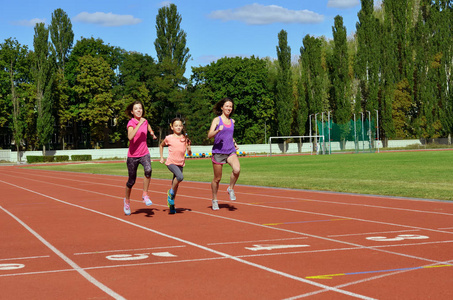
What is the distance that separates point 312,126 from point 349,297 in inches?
2822

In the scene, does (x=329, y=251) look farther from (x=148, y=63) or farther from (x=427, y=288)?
(x=148, y=63)

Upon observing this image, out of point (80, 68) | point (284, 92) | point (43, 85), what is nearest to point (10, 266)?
point (43, 85)

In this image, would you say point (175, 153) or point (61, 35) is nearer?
point (175, 153)

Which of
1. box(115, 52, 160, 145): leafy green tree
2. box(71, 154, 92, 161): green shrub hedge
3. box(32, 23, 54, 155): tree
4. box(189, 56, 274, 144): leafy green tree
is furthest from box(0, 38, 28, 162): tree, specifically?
box(189, 56, 274, 144): leafy green tree

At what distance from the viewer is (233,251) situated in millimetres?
6809

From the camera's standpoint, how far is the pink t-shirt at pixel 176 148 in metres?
10.6

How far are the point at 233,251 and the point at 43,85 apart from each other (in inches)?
2354

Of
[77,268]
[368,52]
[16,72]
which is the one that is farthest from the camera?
[368,52]

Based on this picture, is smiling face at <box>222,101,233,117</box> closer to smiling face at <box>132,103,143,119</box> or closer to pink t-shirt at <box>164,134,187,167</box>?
pink t-shirt at <box>164,134,187,167</box>

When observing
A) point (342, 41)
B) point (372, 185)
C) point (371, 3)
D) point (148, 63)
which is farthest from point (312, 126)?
point (372, 185)

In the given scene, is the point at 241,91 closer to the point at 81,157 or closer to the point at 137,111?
the point at 81,157

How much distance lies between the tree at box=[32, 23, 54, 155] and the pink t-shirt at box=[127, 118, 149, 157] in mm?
55115

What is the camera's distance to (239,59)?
77500mm

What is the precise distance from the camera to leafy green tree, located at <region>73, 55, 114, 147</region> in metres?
68.4
